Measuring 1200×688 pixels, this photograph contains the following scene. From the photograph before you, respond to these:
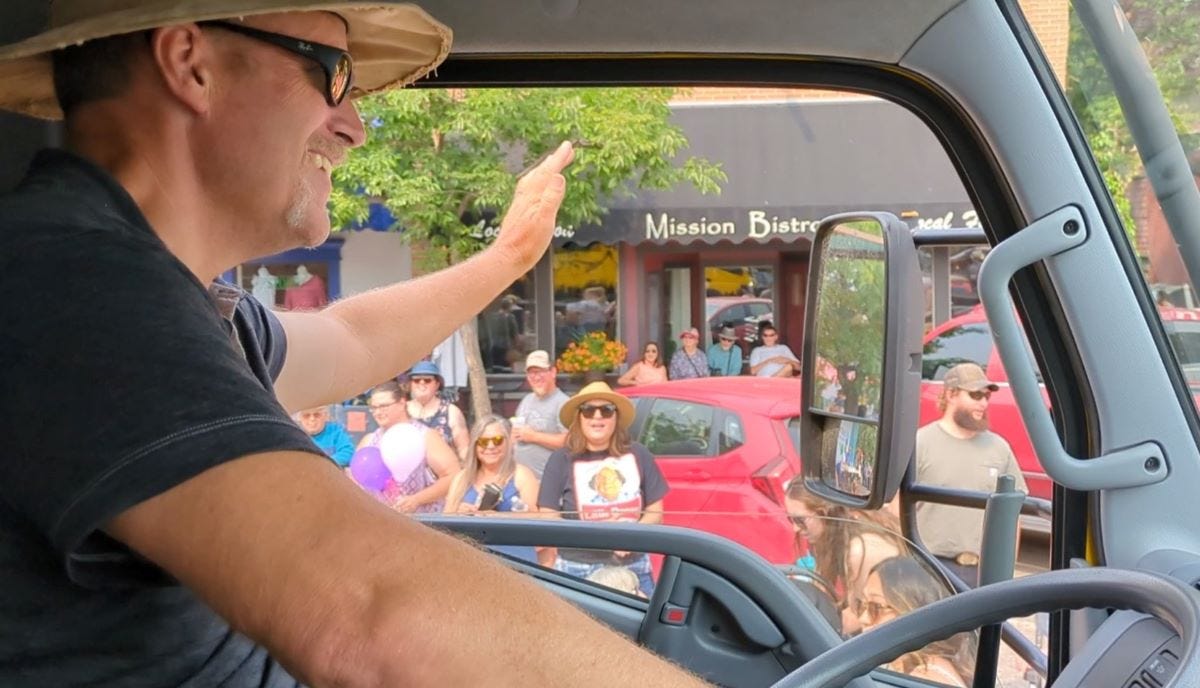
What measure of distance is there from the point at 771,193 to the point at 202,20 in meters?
9.59

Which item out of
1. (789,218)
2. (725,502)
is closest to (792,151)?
(789,218)

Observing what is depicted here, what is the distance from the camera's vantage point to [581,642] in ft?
3.41

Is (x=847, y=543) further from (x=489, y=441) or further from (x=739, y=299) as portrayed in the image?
(x=739, y=299)

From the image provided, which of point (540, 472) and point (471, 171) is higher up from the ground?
point (471, 171)

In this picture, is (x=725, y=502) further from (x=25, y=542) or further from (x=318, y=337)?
(x=25, y=542)

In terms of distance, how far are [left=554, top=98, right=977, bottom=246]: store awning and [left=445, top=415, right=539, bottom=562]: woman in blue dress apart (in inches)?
211

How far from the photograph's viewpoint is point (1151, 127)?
1.66 m

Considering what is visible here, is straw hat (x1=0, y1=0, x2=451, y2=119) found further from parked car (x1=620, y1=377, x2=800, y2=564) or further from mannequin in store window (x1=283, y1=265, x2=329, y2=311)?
mannequin in store window (x1=283, y1=265, x2=329, y2=311)

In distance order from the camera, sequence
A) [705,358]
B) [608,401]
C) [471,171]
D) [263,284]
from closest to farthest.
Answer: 1. [608,401]
2. [471,171]
3. [263,284]
4. [705,358]

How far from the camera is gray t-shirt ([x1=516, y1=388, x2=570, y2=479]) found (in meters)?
4.21

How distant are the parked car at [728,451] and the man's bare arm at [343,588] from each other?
1479 millimetres

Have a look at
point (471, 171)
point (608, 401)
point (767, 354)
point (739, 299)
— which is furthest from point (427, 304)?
point (739, 299)

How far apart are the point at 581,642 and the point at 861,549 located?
4.61 ft

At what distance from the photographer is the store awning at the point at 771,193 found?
9688mm
